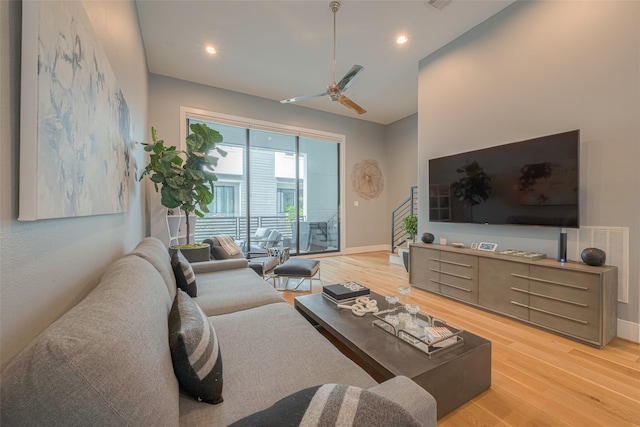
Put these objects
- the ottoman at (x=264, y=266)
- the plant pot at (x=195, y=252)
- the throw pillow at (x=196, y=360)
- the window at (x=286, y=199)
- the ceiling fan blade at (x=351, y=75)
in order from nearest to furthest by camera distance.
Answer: the throw pillow at (x=196, y=360) → the ceiling fan blade at (x=351, y=75) → the plant pot at (x=195, y=252) → the ottoman at (x=264, y=266) → the window at (x=286, y=199)

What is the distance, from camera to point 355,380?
3.33ft

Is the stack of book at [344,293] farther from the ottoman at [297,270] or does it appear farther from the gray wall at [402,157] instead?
the gray wall at [402,157]

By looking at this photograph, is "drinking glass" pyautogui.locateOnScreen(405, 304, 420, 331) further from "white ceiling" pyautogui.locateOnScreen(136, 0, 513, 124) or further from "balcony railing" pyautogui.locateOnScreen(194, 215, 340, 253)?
"balcony railing" pyautogui.locateOnScreen(194, 215, 340, 253)

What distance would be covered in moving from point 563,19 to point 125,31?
13.0ft

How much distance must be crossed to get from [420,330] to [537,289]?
1.60m

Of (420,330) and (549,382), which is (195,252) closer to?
(420,330)

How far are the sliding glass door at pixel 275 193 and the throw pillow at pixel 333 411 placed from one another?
14.2ft

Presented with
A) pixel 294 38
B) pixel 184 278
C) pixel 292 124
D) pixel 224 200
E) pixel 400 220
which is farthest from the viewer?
pixel 400 220

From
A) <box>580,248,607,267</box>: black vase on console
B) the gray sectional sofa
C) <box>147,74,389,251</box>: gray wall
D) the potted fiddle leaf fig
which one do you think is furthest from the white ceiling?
the gray sectional sofa

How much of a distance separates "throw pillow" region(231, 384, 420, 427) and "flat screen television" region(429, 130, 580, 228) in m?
2.73

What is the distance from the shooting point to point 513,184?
2.71m

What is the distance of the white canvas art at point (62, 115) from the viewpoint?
0.66 m

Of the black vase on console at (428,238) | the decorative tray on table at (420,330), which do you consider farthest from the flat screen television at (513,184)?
the decorative tray on table at (420,330)

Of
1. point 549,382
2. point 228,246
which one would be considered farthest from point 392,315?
point 228,246
